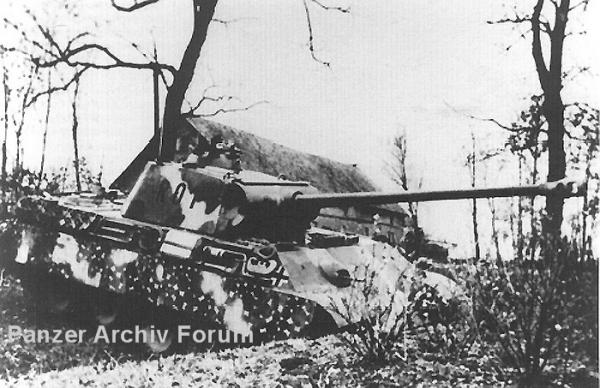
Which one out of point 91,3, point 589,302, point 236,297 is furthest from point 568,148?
point 91,3

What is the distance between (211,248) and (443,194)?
94.2 inches

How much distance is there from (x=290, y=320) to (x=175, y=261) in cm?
143

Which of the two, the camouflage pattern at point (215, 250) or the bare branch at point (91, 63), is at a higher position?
the bare branch at point (91, 63)

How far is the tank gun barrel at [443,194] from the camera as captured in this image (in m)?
5.57

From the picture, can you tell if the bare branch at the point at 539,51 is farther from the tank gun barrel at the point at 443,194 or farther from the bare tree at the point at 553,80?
the tank gun barrel at the point at 443,194

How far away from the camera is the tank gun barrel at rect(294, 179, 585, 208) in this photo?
Answer: 5.57m

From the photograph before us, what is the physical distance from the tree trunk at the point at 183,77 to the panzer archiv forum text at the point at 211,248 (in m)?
2.71

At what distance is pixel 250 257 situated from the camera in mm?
6117

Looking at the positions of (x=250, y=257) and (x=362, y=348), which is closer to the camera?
(x=362, y=348)

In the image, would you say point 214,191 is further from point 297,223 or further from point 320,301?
point 320,301

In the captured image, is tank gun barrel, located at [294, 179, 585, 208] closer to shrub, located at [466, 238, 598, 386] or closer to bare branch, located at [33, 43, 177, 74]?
shrub, located at [466, 238, 598, 386]

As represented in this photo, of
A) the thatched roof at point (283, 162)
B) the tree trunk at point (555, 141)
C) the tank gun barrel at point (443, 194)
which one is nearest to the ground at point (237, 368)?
the tank gun barrel at point (443, 194)

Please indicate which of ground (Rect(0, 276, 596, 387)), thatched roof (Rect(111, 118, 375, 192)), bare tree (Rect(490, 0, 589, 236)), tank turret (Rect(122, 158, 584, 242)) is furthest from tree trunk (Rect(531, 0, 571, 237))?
thatched roof (Rect(111, 118, 375, 192))

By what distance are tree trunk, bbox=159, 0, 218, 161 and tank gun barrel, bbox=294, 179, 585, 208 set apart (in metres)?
3.86
